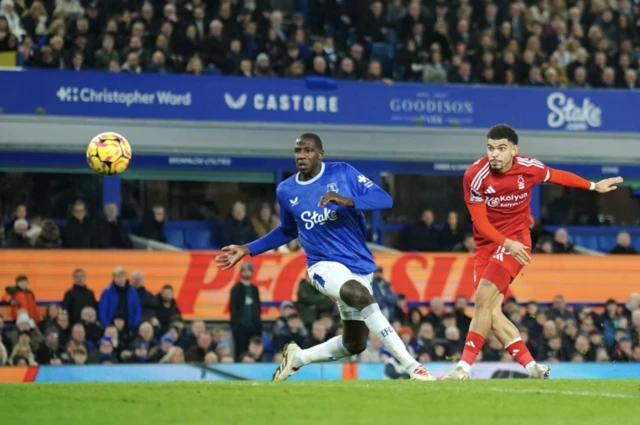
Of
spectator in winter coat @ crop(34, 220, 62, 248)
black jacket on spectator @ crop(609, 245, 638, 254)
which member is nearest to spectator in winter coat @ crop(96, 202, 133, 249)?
spectator in winter coat @ crop(34, 220, 62, 248)

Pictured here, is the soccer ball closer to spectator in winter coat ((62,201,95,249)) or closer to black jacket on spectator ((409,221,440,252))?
spectator in winter coat ((62,201,95,249))

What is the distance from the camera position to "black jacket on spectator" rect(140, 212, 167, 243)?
867 inches

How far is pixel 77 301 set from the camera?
18984 mm

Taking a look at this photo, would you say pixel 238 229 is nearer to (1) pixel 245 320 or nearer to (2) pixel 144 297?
(1) pixel 245 320

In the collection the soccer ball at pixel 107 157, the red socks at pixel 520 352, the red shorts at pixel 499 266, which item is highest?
the soccer ball at pixel 107 157

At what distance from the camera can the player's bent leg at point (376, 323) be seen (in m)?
11.2

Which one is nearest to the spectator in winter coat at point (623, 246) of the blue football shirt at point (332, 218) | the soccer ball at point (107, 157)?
the soccer ball at point (107, 157)

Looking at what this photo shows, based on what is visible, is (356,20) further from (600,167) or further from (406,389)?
(406,389)

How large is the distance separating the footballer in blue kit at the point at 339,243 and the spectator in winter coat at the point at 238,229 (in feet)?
32.5

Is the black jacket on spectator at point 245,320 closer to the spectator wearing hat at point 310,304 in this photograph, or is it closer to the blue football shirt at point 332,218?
the spectator wearing hat at point 310,304

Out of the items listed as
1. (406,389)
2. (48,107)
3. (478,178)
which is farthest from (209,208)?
(406,389)

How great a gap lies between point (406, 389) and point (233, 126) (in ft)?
43.6

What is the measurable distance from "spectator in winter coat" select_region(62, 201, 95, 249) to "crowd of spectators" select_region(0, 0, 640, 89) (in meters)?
2.47

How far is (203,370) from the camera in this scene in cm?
1783
